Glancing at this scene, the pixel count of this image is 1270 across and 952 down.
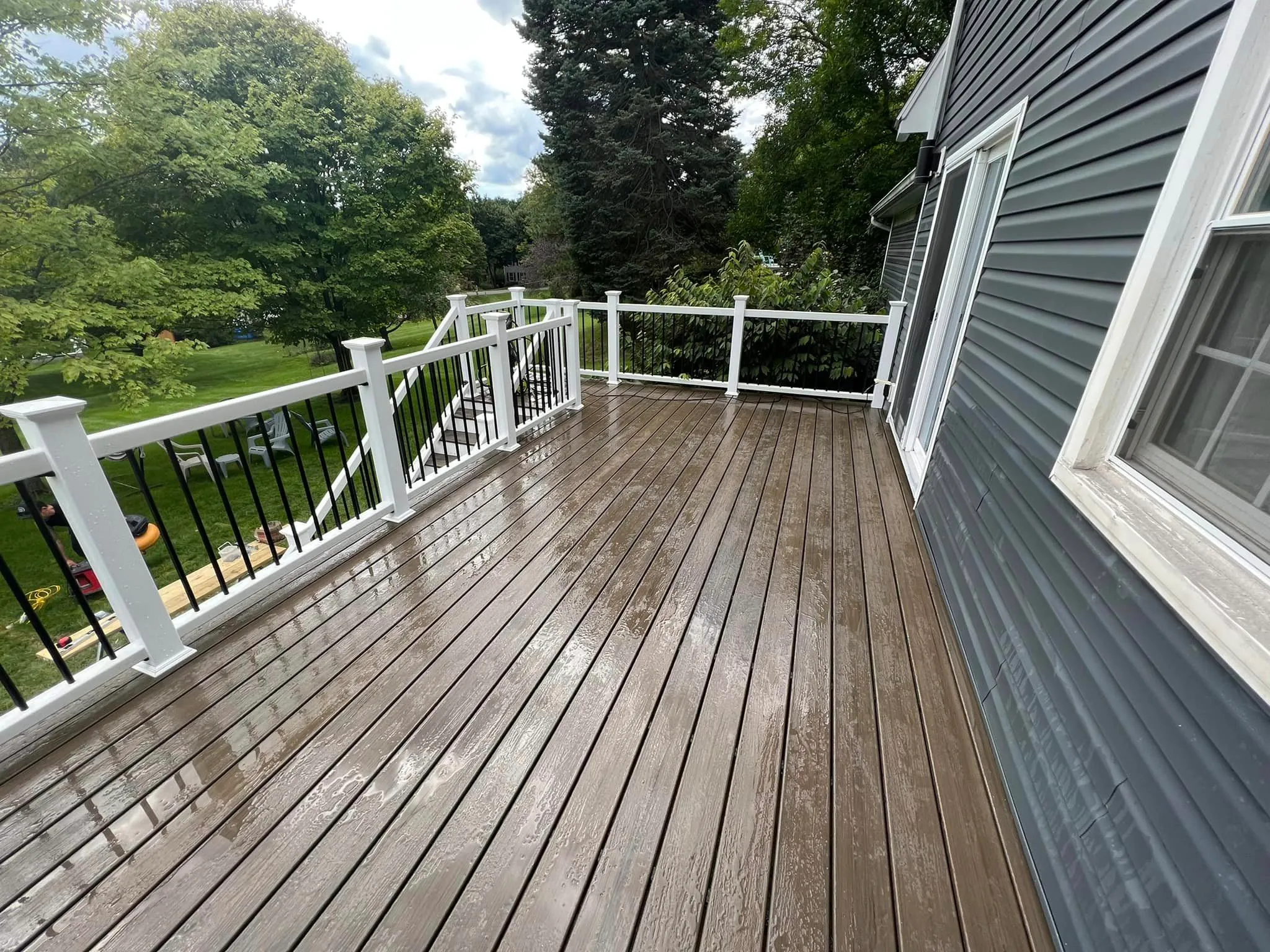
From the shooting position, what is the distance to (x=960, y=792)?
1.42 meters

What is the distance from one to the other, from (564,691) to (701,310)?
412 centimetres

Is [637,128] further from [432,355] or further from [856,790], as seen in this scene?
[856,790]

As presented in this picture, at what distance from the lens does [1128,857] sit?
97 cm

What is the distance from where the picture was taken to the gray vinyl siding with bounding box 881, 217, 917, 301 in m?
6.49

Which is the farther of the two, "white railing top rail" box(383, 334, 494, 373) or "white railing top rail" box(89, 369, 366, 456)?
"white railing top rail" box(383, 334, 494, 373)

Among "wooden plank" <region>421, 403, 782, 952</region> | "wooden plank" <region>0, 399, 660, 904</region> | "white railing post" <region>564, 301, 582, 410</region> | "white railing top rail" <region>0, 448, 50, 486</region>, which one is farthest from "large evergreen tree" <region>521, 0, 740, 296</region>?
"white railing top rail" <region>0, 448, 50, 486</region>

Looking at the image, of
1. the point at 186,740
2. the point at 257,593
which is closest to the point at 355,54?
the point at 257,593

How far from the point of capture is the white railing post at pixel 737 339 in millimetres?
4871

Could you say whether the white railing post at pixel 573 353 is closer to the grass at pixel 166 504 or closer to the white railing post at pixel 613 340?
the white railing post at pixel 613 340

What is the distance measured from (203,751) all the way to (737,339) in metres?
4.65

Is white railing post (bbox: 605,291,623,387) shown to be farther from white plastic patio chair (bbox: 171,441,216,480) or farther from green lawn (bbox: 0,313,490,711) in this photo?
white plastic patio chair (bbox: 171,441,216,480)

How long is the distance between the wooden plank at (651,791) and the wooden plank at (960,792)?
657mm

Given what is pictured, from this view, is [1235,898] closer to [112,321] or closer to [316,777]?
[316,777]

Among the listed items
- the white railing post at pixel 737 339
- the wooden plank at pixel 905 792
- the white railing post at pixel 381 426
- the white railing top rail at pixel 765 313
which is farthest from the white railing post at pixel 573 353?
the wooden plank at pixel 905 792
